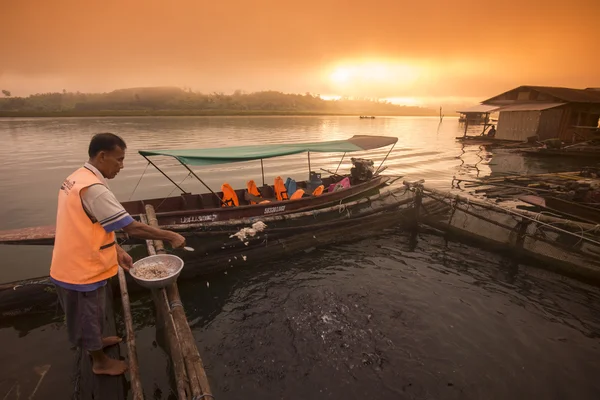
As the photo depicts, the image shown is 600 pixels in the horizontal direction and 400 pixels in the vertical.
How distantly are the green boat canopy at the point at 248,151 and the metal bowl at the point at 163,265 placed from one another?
4.89 m

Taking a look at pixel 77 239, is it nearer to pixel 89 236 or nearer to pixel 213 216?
pixel 89 236

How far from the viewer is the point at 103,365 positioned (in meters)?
3.75

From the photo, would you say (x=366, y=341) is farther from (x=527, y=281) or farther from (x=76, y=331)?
(x=527, y=281)

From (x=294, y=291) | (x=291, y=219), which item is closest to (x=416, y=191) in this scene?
(x=291, y=219)

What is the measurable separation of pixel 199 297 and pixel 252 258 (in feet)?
6.21

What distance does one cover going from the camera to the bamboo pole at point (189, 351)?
9.71ft

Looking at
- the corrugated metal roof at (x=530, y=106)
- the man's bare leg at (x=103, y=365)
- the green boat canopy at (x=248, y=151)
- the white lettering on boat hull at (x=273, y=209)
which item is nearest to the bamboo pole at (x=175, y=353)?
the man's bare leg at (x=103, y=365)

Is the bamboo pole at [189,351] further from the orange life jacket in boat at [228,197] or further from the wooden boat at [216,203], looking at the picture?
the orange life jacket in boat at [228,197]

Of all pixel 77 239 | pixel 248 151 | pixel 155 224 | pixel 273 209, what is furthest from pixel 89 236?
pixel 248 151

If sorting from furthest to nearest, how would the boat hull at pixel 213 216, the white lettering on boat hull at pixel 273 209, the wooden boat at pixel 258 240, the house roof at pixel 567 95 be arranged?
the house roof at pixel 567 95 < the white lettering on boat hull at pixel 273 209 < the boat hull at pixel 213 216 < the wooden boat at pixel 258 240

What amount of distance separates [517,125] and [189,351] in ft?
128

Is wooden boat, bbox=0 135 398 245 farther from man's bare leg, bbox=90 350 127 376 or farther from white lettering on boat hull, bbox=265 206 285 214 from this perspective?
man's bare leg, bbox=90 350 127 376

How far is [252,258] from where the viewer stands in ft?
29.1

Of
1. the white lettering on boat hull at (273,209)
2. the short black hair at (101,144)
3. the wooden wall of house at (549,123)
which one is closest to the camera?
the short black hair at (101,144)
